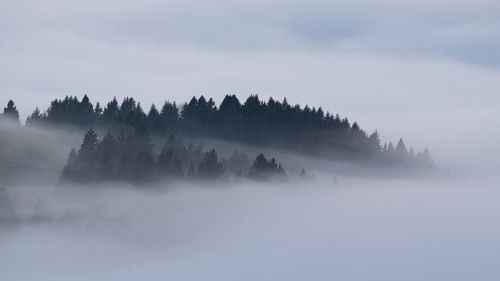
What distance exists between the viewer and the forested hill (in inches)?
4892

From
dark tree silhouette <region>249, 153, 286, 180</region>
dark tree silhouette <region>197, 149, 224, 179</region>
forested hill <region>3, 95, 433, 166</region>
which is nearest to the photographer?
dark tree silhouette <region>197, 149, 224, 179</region>

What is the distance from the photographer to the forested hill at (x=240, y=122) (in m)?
124

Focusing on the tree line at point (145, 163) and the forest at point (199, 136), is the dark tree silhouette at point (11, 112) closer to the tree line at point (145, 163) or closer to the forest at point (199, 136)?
the forest at point (199, 136)

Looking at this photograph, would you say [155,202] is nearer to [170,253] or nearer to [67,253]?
[170,253]

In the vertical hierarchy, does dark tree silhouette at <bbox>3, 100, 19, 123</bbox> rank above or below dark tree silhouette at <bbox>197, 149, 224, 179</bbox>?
above

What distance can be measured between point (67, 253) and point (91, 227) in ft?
11.1

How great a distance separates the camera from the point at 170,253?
91.7 m

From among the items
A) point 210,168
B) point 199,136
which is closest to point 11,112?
point 199,136

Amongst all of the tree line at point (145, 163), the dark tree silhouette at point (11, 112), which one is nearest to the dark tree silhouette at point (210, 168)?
the tree line at point (145, 163)

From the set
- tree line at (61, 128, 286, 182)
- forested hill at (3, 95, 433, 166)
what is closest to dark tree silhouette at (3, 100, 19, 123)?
forested hill at (3, 95, 433, 166)

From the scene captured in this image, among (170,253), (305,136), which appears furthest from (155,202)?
(305,136)

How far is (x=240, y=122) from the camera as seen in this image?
428 feet

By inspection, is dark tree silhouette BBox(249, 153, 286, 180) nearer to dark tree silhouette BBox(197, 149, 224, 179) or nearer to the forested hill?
dark tree silhouette BBox(197, 149, 224, 179)

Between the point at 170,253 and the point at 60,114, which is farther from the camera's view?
the point at 60,114
